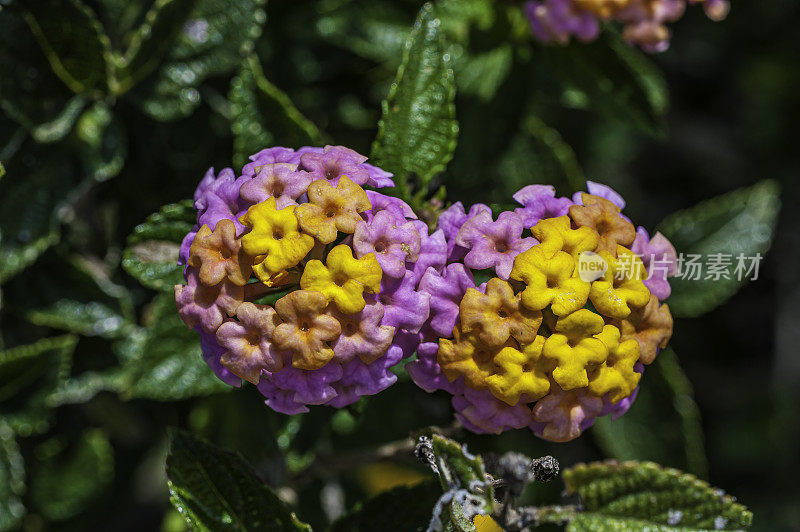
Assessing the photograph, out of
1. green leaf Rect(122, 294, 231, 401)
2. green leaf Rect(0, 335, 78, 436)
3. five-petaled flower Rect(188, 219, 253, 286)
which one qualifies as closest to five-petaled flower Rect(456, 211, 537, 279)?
five-petaled flower Rect(188, 219, 253, 286)

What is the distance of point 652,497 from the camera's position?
1.49 metres

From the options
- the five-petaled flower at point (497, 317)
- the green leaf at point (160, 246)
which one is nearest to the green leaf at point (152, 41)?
the green leaf at point (160, 246)

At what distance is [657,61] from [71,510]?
2.53 m

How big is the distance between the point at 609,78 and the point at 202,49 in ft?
3.20

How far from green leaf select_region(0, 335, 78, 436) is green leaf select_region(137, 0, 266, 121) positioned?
0.58m

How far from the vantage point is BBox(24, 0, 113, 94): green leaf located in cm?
166

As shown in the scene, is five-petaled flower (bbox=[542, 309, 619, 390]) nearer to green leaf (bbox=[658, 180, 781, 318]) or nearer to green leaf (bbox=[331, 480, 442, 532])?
green leaf (bbox=[331, 480, 442, 532])

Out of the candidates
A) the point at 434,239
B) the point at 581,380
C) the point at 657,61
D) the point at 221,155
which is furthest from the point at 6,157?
the point at 657,61

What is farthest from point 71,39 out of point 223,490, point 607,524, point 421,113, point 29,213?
point 607,524

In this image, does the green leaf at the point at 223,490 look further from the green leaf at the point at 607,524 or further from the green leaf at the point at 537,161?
the green leaf at the point at 537,161

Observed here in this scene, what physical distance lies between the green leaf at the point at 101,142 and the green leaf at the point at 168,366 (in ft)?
1.16

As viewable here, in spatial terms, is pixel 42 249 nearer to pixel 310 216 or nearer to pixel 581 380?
pixel 310 216

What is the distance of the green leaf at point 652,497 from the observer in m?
1.45

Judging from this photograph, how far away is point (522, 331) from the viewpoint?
1237 mm
